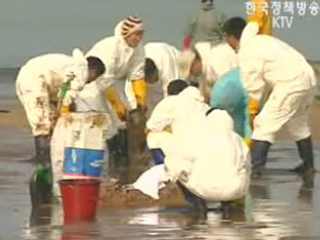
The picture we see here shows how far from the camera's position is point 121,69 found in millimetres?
17938

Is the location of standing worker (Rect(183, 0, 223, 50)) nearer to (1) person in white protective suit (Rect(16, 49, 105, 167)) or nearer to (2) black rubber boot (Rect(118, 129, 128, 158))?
(2) black rubber boot (Rect(118, 129, 128, 158))

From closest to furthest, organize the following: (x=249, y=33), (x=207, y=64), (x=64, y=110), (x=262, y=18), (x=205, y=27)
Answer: (x=64, y=110)
(x=249, y=33)
(x=262, y=18)
(x=207, y=64)
(x=205, y=27)

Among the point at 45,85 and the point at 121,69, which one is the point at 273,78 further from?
the point at 45,85

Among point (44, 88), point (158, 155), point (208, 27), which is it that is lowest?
point (158, 155)

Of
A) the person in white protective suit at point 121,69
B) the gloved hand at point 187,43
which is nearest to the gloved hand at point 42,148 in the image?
the person in white protective suit at point 121,69

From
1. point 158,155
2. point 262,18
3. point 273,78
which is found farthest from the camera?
point 262,18

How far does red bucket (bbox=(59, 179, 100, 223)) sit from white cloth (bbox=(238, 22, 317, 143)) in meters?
3.46

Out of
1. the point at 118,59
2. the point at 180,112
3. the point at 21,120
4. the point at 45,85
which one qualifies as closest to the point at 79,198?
the point at 180,112

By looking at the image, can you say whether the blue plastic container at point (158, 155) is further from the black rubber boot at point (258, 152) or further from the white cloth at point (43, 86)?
the black rubber boot at point (258, 152)

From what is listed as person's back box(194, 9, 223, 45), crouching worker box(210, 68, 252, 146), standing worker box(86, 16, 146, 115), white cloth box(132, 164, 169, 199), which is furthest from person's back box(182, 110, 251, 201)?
person's back box(194, 9, 223, 45)

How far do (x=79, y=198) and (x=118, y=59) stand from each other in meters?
4.71

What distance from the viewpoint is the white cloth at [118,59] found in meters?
17.5

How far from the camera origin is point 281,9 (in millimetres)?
38531

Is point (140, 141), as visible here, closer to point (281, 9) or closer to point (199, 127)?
point (199, 127)
